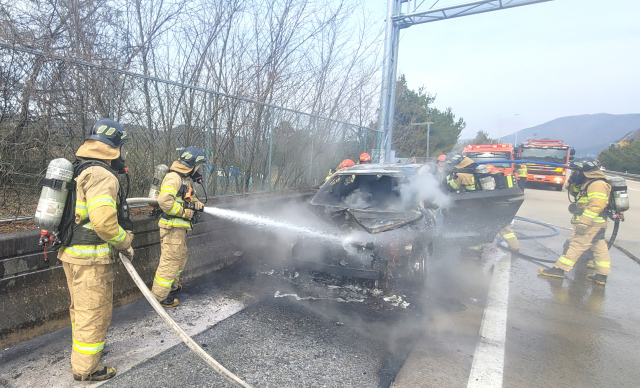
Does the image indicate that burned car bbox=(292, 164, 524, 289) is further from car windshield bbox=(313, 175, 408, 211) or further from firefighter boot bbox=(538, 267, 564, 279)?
firefighter boot bbox=(538, 267, 564, 279)

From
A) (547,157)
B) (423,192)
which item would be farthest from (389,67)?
(547,157)

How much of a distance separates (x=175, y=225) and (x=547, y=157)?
22195 millimetres

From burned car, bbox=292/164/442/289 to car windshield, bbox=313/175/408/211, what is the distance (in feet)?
0.05

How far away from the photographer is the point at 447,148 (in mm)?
Answer: 31719

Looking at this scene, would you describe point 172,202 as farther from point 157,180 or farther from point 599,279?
point 599,279

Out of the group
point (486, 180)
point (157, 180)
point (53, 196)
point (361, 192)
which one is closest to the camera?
point (53, 196)

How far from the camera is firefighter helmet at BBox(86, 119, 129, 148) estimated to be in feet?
8.70

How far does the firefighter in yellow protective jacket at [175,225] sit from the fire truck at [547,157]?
2047 cm

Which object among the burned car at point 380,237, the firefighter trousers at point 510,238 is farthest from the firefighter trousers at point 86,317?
the firefighter trousers at point 510,238

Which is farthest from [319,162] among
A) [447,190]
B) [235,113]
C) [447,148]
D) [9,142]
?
[447,148]

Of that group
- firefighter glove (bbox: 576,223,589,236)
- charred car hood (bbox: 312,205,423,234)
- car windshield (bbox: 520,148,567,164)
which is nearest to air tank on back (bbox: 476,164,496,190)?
firefighter glove (bbox: 576,223,589,236)

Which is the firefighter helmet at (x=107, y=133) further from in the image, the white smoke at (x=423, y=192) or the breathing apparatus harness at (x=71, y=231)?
the white smoke at (x=423, y=192)

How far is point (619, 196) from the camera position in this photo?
212 inches

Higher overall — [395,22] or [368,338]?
[395,22]
